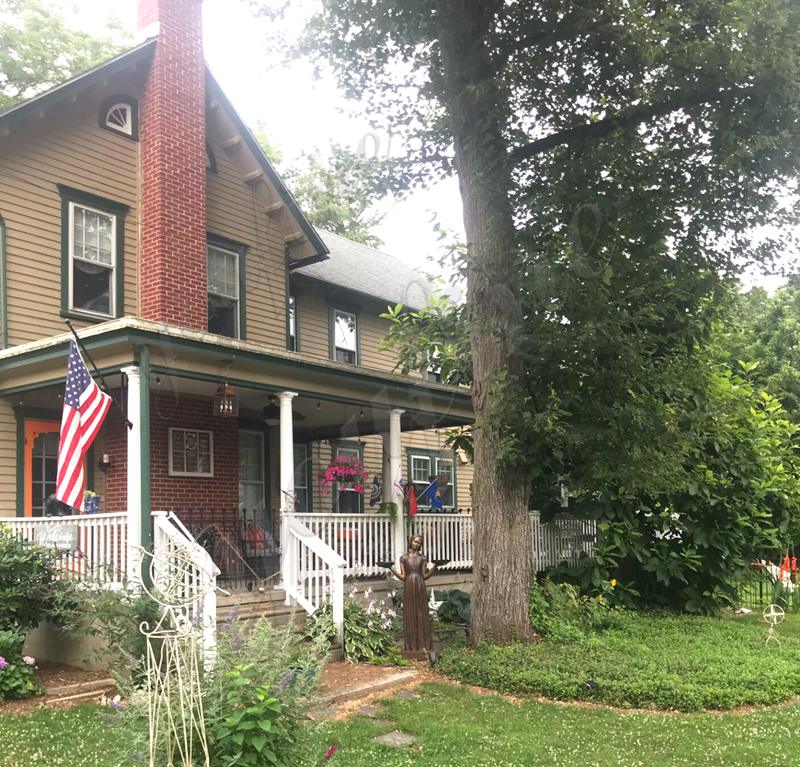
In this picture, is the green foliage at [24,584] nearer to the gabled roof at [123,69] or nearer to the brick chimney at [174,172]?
the brick chimney at [174,172]

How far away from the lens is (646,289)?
9.57 meters

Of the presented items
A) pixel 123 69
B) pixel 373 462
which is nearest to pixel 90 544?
pixel 123 69

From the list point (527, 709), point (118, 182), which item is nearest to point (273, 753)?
point (527, 709)

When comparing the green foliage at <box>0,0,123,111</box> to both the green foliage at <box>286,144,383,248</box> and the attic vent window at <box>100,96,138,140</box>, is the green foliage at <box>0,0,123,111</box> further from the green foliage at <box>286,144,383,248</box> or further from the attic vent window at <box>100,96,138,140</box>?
the attic vent window at <box>100,96,138,140</box>

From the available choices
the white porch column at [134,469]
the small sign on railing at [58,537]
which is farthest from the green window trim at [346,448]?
the white porch column at [134,469]

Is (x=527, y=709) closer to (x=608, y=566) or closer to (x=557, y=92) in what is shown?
(x=608, y=566)

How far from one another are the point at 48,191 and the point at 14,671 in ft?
22.6

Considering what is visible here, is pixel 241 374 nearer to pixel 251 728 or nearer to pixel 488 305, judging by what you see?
pixel 488 305

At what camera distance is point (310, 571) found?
10.5 metres

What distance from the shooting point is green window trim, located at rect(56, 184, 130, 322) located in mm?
11906

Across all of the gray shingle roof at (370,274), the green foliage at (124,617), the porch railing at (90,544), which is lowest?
the green foliage at (124,617)

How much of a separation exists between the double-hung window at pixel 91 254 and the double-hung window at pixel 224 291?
169 centimetres

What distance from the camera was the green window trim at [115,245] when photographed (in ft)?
39.1

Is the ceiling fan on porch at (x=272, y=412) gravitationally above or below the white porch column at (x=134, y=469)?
above
